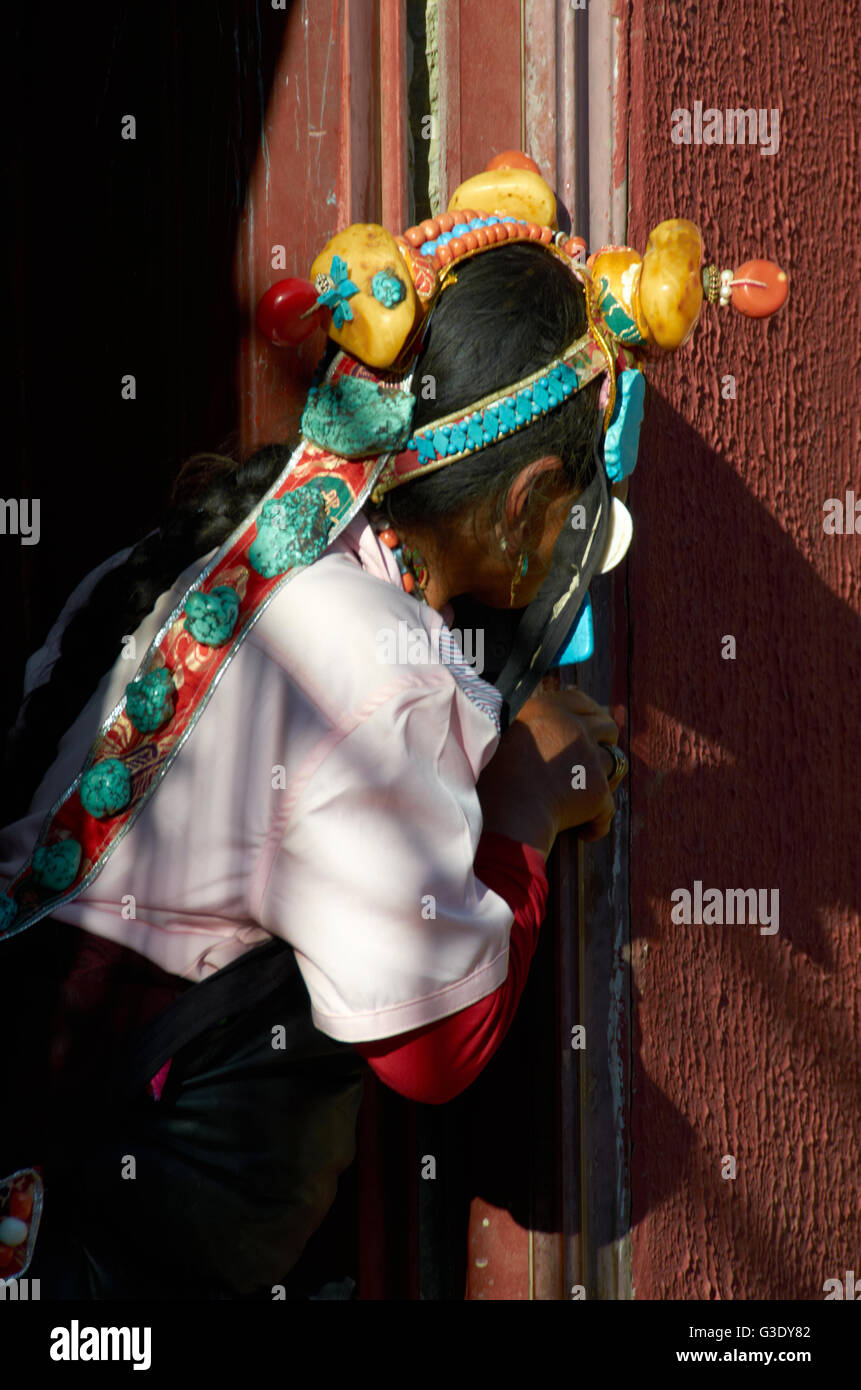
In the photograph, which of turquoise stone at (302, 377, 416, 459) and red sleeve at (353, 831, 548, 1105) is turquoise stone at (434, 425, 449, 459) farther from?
red sleeve at (353, 831, 548, 1105)

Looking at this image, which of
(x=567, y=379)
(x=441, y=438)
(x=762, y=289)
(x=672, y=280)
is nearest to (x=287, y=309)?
(x=441, y=438)

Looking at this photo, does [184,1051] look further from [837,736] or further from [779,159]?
[779,159]

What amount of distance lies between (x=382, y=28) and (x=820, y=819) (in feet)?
4.34

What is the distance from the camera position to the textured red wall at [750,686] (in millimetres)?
1952

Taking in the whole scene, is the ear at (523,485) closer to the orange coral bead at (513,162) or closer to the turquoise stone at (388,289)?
the turquoise stone at (388,289)

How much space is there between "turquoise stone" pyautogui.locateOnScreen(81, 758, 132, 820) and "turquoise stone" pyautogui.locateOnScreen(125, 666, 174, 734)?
4cm

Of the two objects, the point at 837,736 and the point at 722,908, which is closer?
the point at 722,908

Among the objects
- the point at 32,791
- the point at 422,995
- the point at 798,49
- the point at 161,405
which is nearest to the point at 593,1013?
the point at 422,995

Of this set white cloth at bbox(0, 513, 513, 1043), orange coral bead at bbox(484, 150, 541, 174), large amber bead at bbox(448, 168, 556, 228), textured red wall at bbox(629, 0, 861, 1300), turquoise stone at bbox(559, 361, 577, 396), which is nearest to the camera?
white cloth at bbox(0, 513, 513, 1043)

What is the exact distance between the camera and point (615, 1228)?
6.29 feet

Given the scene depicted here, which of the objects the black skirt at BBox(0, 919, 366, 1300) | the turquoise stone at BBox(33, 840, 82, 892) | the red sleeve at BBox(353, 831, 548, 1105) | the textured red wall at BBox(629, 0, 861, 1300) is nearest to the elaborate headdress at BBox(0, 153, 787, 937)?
the turquoise stone at BBox(33, 840, 82, 892)

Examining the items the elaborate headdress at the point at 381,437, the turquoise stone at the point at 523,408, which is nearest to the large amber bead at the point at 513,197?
the elaborate headdress at the point at 381,437

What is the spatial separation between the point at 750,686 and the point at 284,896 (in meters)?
1.09

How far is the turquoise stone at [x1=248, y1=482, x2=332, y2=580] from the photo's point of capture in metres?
1.31
